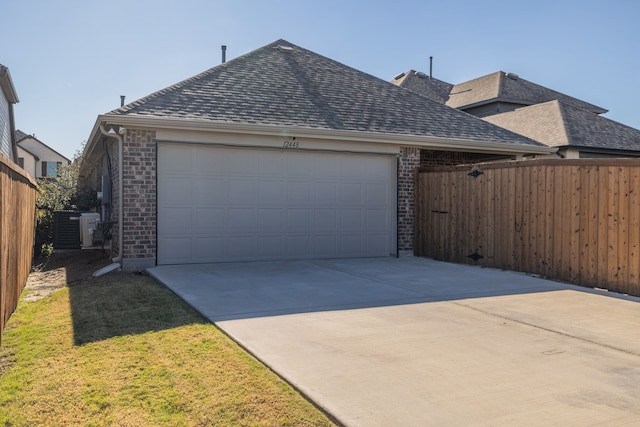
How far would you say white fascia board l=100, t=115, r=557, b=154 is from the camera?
9695mm

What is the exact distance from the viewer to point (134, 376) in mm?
4039

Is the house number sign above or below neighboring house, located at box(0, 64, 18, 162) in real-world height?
below

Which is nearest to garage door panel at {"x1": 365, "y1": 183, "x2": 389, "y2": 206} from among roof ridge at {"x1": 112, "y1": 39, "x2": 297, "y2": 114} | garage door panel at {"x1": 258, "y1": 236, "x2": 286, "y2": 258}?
garage door panel at {"x1": 258, "y1": 236, "x2": 286, "y2": 258}

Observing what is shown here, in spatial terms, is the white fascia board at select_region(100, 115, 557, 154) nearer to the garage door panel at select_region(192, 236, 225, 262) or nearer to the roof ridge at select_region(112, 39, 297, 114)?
the roof ridge at select_region(112, 39, 297, 114)

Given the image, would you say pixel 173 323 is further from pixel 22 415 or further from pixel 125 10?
pixel 125 10

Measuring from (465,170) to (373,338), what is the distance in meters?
6.79

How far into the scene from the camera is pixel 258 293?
24.4ft

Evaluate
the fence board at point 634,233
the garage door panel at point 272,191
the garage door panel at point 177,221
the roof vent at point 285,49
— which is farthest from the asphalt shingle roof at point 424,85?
the fence board at point 634,233

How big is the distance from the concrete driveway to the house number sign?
10.4 ft

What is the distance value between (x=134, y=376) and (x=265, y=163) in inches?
292

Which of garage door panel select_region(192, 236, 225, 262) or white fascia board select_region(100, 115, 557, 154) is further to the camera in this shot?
garage door panel select_region(192, 236, 225, 262)

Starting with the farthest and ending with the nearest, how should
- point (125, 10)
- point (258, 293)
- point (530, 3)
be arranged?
point (530, 3), point (125, 10), point (258, 293)


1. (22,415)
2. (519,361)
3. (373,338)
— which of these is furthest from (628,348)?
(22,415)

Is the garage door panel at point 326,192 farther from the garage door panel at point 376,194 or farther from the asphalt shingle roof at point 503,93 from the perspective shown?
the asphalt shingle roof at point 503,93
